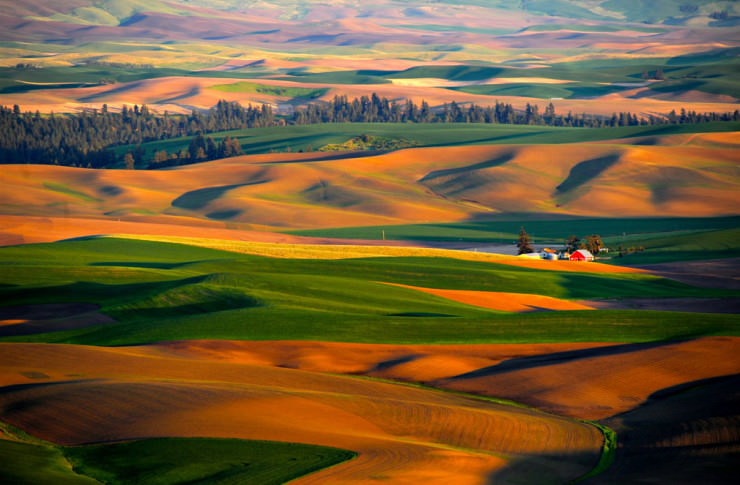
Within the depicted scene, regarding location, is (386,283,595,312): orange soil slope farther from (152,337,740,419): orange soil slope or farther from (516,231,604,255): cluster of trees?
(516,231,604,255): cluster of trees

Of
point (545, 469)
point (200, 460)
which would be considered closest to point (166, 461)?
point (200, 460)

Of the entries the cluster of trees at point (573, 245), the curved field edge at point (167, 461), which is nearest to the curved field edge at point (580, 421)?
the curved field edge at point (167, 461)

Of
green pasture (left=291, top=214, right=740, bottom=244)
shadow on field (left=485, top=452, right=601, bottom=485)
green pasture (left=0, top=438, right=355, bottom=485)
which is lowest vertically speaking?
green pasture (left=291, top=214, right=740, bottom=244)

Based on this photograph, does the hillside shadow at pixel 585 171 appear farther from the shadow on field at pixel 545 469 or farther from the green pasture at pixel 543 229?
the shadow on field at pixel 545 469

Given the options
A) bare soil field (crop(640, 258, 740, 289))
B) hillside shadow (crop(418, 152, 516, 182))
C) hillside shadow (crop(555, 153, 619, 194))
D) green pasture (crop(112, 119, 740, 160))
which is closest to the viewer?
bare soil field (crop(640, 258, 740, 289))

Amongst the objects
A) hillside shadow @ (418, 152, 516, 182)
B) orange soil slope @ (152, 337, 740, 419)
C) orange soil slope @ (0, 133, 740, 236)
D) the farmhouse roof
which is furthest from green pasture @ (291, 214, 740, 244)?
orange soil slope @ (152, 337, 740, 419)

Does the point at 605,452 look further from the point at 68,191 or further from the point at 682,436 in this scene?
the point at 68,191

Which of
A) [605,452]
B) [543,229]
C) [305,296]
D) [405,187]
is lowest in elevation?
[543,229]

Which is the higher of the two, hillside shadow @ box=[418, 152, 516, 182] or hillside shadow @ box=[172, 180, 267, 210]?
hillside shadow @ box=[418, 152, 516, 182]
